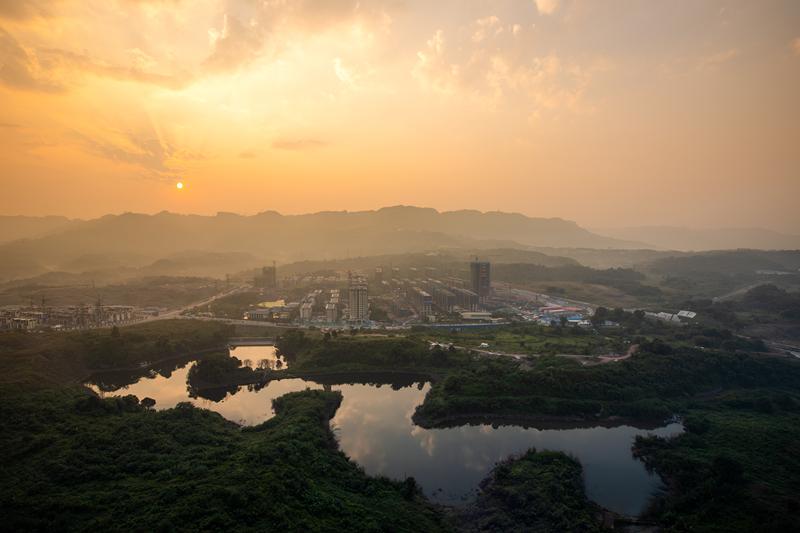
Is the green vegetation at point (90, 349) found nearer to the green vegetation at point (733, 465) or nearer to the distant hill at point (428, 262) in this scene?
the green vegetation at point (733, 465)

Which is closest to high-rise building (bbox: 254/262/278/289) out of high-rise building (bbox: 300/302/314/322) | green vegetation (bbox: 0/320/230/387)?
high-rise building (bbox: 300/302/314/322)

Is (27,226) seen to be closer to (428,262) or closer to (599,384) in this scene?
(428,262)

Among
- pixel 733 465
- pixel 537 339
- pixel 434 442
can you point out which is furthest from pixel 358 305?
pixel 733 465

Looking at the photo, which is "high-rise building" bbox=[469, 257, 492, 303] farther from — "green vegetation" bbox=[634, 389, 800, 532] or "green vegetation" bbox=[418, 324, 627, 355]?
"green vegetation" bbox=[634, 389, 800, 532]

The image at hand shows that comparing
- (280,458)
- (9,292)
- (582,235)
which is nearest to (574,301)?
(280,458)

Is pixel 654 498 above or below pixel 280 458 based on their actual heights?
below

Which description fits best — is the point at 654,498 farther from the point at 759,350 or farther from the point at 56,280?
the point at 56,280
